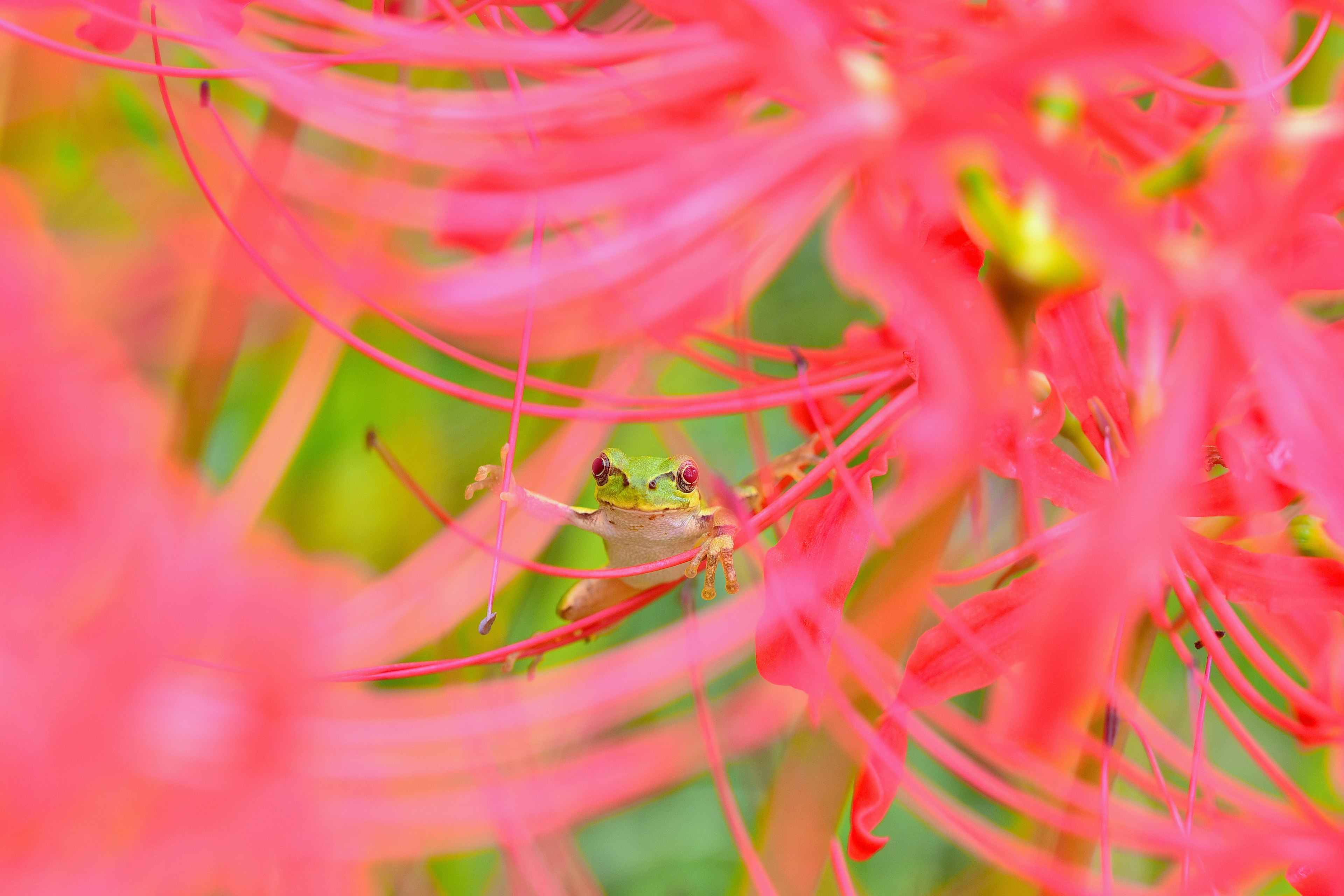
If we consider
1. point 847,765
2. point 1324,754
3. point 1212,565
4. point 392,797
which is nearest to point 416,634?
point 392,797

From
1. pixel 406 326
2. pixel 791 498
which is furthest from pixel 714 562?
pixel 406 326

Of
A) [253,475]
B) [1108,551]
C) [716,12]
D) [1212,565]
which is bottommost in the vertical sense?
[253,475]

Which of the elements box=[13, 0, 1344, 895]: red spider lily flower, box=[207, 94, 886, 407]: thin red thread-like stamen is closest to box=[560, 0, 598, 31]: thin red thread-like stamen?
box=[13, 0, 1344, 895]: red spider lily flower

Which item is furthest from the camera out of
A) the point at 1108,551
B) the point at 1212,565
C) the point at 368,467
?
the point at 368,467

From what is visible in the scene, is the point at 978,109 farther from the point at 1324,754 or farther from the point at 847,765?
the point at 1324,754

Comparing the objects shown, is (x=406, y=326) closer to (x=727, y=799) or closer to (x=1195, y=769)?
(x=727, y=799)

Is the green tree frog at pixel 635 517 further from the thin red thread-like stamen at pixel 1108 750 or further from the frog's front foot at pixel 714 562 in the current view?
the thin red thread-like stamen at pixel 1108 750
